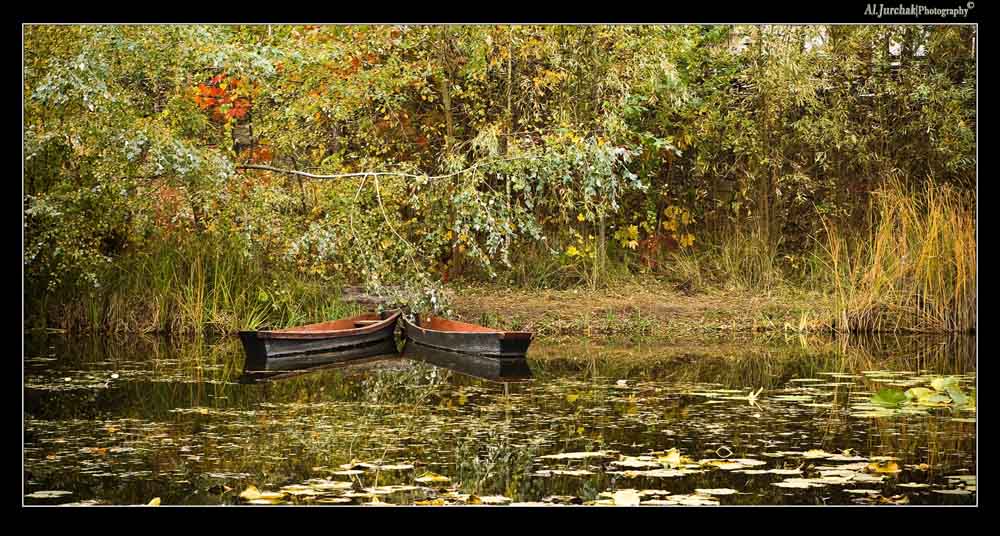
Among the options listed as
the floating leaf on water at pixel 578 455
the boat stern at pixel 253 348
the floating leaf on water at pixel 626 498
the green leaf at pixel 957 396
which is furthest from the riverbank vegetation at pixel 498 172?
the floating leaf on water at pixel 626 498

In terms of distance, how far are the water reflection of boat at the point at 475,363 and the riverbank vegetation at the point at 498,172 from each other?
0.52 metres

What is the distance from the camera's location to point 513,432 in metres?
6.71

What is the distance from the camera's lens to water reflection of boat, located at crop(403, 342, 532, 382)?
30.2ft

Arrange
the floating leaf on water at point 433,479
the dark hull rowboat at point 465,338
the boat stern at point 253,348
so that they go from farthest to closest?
the dark hull rowboat at point 465,338 < the boat stern at point 253,348 < the floating leaf on water at point 433,479

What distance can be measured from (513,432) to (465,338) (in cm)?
398

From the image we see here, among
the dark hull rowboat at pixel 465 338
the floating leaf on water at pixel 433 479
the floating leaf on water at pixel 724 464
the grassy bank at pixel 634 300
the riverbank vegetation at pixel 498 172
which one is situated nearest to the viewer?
the floating leaf on water at pixel 433 479

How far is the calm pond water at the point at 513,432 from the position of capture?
541 centimetres

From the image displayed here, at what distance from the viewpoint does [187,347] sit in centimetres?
1095

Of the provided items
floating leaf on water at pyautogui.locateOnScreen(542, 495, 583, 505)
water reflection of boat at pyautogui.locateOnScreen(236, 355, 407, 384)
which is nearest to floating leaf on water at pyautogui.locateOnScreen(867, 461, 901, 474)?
floating leaf on water at pyautogui.locateOnScreen(542, 495, 583, 505)

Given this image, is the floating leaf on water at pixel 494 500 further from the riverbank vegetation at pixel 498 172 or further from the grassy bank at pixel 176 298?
the grassy bank at pixel 176 298

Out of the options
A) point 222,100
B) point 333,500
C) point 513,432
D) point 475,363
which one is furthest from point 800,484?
point 222,100

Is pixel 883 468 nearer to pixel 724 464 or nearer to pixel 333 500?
pixel 724 464
